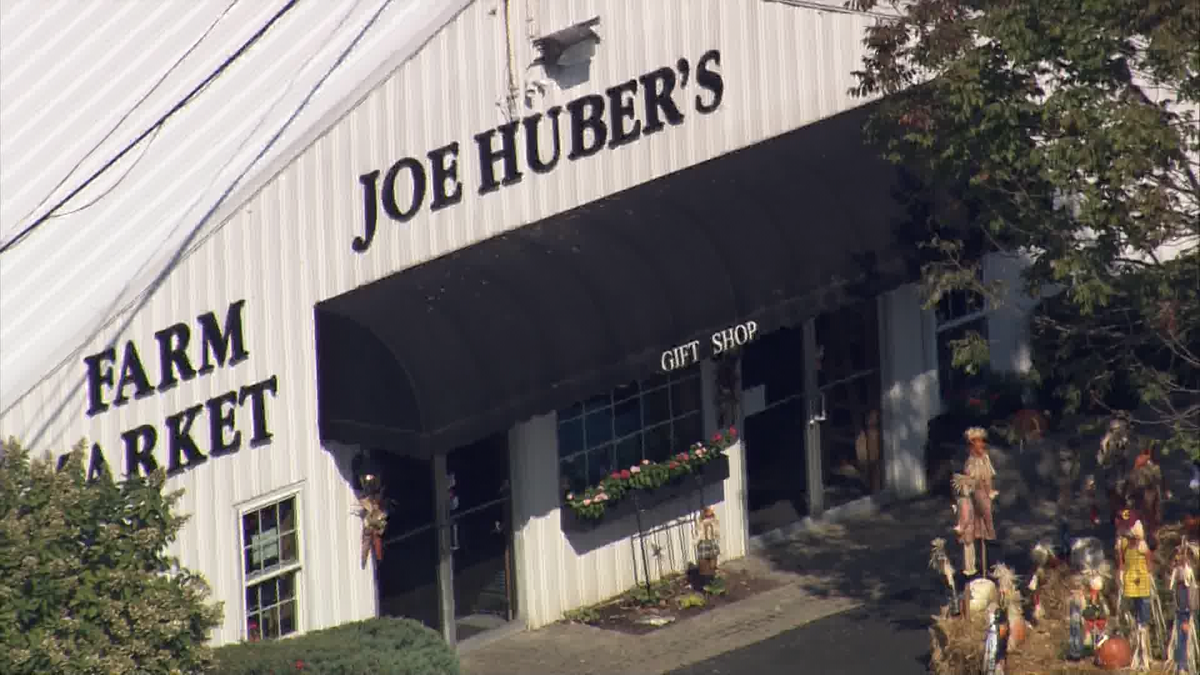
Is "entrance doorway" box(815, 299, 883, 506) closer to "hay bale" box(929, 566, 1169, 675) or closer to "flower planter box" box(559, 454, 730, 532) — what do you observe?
"flower planter box" box(559, 454, 730, 532)

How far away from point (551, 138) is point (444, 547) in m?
4.54

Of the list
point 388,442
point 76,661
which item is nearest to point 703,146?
point 388,442

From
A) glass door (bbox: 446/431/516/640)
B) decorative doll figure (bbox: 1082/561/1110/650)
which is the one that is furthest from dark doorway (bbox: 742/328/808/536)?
decorative doll figure (bbox: 1082/561/1110/650)

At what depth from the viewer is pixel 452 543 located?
25.3 m

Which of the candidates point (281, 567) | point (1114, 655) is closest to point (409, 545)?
point (281, 567)

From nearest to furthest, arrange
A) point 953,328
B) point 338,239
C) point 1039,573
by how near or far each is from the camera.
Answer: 1. point 338,239
2. point 1039,573
3. point 953,328

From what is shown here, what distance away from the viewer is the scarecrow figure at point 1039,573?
24.1 meters

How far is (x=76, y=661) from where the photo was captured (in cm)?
1978

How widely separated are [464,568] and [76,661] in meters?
6.64

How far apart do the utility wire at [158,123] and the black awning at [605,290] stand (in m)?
2.49

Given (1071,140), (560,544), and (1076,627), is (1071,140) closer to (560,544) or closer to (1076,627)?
(1076,627)

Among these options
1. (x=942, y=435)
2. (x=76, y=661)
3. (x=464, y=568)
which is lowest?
(x=76, y=661)

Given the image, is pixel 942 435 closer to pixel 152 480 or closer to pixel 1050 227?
pixel 1050 227

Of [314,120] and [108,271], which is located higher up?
[314,120]
